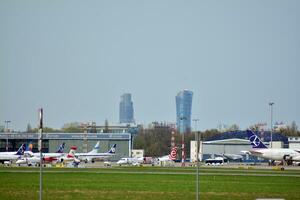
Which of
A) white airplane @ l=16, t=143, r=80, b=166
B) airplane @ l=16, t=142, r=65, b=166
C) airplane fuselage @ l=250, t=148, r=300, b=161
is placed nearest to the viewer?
airplane @ l=16, t=142, r=65, b=166

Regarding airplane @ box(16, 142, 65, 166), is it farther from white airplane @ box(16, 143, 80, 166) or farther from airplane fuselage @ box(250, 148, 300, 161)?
airplane fuselage @ box(250, 148, 300, 161)

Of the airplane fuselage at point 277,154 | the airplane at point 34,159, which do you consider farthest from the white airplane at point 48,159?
the airplane fuselage at point 277,154

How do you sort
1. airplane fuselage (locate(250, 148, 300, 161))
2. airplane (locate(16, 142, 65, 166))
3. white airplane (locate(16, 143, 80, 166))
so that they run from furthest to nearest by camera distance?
airplane fuselage (locate(250, 148, 300, 161)), white airplane (locate(16, 143, 80, 166)), airplane (locate(16, 142, 65, 166))

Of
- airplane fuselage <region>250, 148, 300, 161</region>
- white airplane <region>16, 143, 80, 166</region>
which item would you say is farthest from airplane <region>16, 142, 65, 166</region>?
airplane fuselage <region>250, 148, 300, 161</region>

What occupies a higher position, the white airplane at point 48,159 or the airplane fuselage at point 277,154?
the airplane fuselage at point 277,154

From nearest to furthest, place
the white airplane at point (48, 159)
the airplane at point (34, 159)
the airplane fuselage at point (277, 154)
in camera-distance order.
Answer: the airplane at point (34, 159), the white airplane at point (48, 159), the airplane fuselage at point (277, 154)

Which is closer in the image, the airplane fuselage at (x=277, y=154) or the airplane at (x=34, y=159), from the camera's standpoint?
the airplane at (x=34, y=159)

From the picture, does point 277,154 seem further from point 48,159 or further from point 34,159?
point 34,159

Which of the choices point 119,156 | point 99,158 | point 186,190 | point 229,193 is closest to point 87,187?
point 186,190

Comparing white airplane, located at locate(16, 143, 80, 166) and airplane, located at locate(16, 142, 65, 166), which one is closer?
airplane, located at locate(16, 142, 65, 166)

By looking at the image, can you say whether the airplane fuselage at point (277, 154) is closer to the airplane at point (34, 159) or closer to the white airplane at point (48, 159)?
the white airplane at point (48, 159)

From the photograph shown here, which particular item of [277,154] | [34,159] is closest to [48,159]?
[34,159]

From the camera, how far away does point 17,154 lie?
14675cm

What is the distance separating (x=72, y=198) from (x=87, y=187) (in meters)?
10.5
